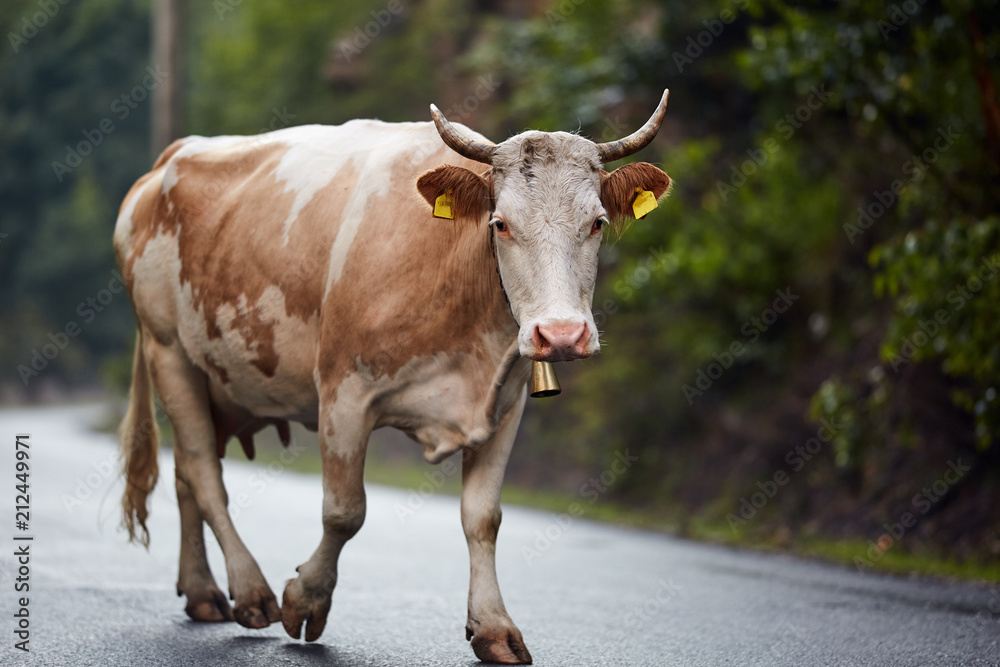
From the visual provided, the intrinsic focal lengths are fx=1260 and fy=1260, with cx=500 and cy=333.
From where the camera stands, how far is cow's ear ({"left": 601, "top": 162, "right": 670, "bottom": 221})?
4.94 metres

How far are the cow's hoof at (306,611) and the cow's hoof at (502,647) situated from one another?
679 millimetres

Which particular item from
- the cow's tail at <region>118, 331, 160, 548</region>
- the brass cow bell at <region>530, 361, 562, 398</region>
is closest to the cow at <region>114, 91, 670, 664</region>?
the brass cow bell at <region>530, 361, 562, 398</region>

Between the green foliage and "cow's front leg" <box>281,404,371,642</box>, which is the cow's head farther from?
the green foliage

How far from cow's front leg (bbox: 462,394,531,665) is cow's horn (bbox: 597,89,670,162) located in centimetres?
114

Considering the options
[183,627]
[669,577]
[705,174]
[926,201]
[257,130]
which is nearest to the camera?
[183,627]

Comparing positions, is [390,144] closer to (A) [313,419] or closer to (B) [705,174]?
(A) [313,419]

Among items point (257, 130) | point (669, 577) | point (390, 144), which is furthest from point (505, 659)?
point (257, 130)

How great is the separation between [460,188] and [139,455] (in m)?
2.91

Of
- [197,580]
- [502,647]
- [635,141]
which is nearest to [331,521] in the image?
[502,647]

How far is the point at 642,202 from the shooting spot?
199 inches

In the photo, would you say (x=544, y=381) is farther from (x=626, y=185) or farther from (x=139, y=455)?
(x=139, y=455)

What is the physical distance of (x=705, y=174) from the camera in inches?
578

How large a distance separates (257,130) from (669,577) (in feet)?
71.6

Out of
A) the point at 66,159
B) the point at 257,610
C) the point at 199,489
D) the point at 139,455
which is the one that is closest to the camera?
the point at 257,610
